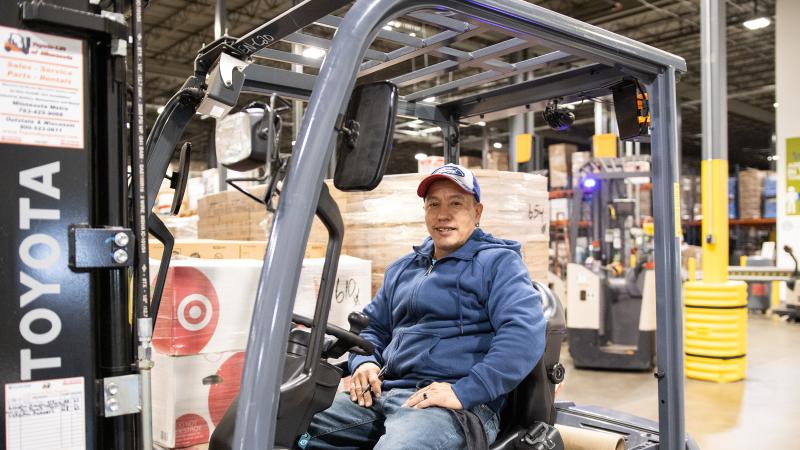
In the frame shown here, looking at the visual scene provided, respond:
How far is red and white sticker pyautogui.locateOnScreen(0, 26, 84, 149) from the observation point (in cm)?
158

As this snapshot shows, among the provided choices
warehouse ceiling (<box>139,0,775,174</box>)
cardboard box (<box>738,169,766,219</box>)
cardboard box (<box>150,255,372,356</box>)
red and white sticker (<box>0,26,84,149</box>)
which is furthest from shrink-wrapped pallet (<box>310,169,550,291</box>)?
cardboard box (<box>738,169,766,219</box>)

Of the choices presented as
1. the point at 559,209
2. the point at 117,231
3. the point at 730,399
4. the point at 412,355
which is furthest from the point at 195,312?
the point at 559,209

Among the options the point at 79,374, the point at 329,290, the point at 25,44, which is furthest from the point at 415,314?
the point at 25,44

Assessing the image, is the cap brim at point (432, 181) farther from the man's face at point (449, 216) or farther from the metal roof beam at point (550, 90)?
the metal roof beam at point (550, 90)

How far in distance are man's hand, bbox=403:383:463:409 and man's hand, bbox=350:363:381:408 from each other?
243 millimetres

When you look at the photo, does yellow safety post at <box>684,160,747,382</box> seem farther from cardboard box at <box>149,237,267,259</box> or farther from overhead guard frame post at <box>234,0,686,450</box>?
overhead guard frame post at <box>234,0,686,450</box>

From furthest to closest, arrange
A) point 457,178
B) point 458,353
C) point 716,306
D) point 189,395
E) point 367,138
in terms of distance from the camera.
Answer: point 716,306 → point 189,395 → point 457,178 → point 458,353 → point 367,138

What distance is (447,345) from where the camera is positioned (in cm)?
255

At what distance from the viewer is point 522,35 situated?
2.23 m

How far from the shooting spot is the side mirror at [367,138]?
1.76 meters

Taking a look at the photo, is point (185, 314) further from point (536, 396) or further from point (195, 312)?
point (536, 396)

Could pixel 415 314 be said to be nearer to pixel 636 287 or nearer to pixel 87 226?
pixel 87 226

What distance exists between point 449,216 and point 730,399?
4994mm

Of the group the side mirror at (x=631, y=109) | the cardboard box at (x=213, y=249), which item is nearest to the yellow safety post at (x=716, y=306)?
the side mirror at (x=631, y=109)
